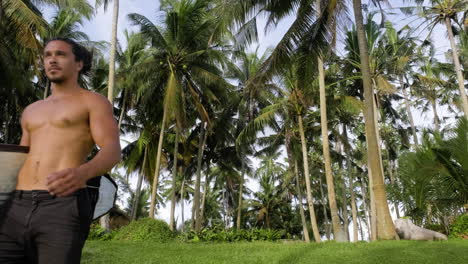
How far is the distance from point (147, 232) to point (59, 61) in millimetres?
12617

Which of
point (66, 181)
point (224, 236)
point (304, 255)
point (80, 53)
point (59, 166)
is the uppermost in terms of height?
point (80, 53)

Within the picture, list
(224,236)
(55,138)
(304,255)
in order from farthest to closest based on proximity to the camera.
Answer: (224,236) → (304,255) → (55,138)

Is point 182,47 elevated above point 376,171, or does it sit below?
above

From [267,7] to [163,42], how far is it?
905 centimetres

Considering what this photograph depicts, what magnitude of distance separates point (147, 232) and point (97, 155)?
12.7m

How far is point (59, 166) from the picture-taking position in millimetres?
1784

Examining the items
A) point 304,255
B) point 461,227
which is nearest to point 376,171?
point 304,255

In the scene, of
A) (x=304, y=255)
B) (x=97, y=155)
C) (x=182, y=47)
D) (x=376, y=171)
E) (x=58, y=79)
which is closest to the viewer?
(x=97, y=155)

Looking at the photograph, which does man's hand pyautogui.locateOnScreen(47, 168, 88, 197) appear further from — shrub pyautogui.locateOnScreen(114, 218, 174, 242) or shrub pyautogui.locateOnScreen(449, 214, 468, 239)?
shrub pyautogui.locateOnScreen(449, 214, 468, 239)

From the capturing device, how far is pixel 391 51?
22.2 metres

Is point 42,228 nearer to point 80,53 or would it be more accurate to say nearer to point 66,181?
point 66,181

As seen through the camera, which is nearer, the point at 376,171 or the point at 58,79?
the point at 58,79

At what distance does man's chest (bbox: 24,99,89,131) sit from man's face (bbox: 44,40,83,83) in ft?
0.40

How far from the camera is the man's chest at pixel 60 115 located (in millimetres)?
1870
